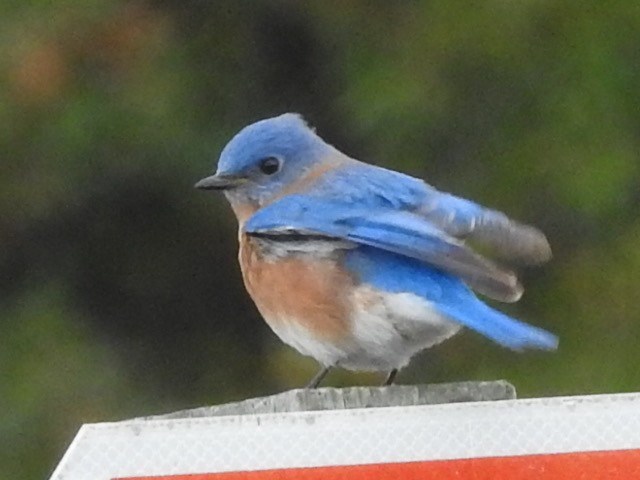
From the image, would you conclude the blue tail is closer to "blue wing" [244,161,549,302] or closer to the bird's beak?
"blue wing" [244,161,549,302]

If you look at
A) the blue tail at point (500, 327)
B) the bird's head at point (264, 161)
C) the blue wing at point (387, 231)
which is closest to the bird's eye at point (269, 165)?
the bird's head at point (264, 161)

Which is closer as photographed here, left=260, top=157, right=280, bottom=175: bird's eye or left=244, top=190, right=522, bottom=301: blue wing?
left=244, top=190, right=522, bottom=301: blue wing

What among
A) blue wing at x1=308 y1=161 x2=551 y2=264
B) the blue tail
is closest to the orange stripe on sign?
the blue tail

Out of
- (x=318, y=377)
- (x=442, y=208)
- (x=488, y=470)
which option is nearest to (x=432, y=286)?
(x=442, y=208)

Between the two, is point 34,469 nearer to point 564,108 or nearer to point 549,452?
point 564,108

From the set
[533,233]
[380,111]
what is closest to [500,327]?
[533,233]

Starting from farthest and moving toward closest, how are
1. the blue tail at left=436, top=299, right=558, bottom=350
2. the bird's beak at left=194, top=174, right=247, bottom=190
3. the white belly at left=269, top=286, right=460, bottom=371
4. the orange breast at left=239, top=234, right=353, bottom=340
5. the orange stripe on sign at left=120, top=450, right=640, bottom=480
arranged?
the bird's beak at left=194, top=174, right=247, bottom=190, the orange breast at left=239, top=234, right=353, bottom=340, the white belly at left=269, top=286, right=460, bottom=371, the blue tail at left=436, top=299, right=558, bottom=350, the orange stripe on sign at left=120, top=450, right=640, bottom=480

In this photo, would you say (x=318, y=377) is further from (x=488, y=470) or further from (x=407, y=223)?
(x=488, y=470)

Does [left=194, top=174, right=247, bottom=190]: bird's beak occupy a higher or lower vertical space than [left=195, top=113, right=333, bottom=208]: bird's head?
lower
